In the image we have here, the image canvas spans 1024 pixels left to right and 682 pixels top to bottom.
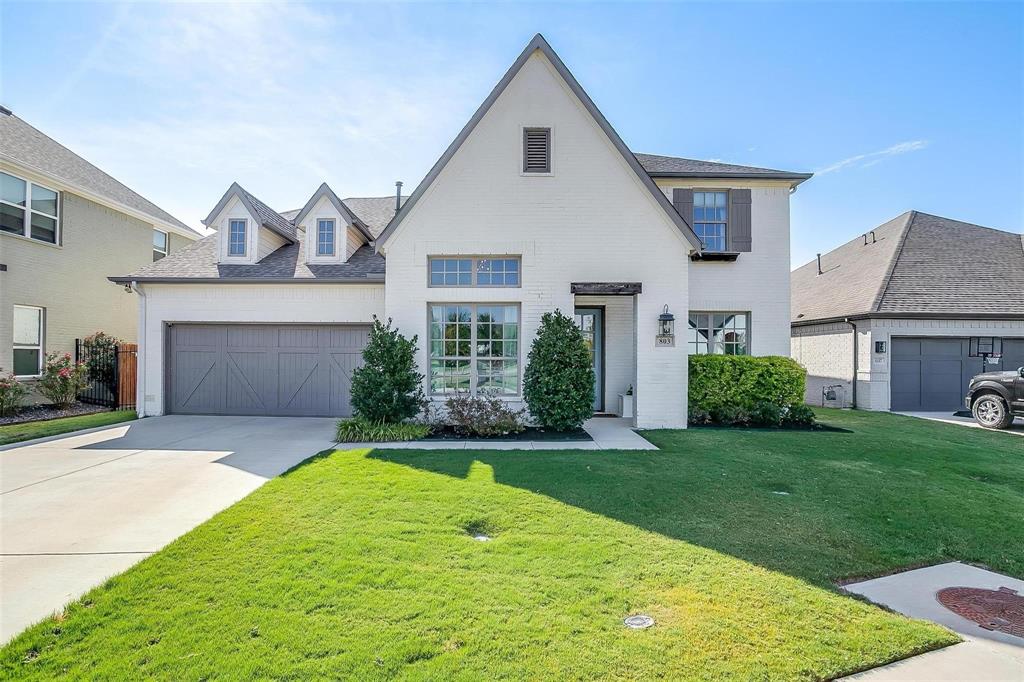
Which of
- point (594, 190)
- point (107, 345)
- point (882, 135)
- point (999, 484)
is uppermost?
point (882, 135)

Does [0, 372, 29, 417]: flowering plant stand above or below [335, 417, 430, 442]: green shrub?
above

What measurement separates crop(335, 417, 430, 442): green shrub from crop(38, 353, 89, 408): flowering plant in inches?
373

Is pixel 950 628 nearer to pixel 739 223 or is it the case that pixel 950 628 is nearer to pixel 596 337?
pixel 596 337

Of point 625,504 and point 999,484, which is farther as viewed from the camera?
point 999,484

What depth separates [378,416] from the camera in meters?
9.64

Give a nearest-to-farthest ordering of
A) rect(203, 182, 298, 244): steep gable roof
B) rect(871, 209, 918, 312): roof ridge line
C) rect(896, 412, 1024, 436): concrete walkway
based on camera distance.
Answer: rect(896, 412, 1024, 436): concrete walkway → rect(203, 182, 298, 244): steep gable roof → rect(871, 209, 918, 312): roof ridge line

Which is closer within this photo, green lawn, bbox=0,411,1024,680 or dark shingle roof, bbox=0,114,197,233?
green lawn, bbox=0,411,1024,680

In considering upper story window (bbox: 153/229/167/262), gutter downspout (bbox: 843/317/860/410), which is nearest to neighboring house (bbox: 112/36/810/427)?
gutter downspout (bbox: 843/317/860/410)

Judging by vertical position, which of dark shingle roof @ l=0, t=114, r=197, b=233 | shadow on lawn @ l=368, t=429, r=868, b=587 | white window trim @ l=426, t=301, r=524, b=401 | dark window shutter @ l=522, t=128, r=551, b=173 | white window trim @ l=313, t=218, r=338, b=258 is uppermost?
dark shingle roof @ l=0, t=114, r=197, b=233

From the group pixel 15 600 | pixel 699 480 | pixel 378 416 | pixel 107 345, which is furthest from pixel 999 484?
pixel 107 345

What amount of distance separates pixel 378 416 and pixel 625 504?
19.4 ft

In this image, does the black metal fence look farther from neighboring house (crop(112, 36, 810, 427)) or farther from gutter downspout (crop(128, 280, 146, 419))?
neighboring house (crop(112, 36, 810, 427))

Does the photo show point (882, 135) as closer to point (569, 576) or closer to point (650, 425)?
point (650, 425)

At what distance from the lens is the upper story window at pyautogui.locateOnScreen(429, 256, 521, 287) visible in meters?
10.5
